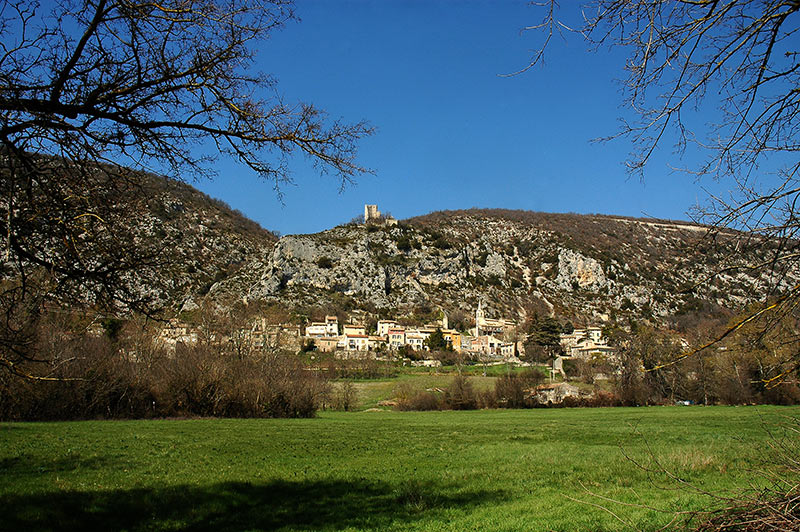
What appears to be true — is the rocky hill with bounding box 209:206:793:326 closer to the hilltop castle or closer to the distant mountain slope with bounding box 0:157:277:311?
the hilltop castle

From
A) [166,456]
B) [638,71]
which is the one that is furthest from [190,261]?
[166,456]

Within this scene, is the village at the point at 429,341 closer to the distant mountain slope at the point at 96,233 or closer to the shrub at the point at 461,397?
the shrub at the point at 461,397

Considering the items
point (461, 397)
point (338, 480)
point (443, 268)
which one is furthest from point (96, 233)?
point (443, 268)

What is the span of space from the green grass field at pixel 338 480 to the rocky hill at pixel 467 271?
74921 millimetres

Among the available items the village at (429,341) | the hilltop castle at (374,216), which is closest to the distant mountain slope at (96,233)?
the village at (429,341)

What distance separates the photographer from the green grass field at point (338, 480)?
7.34 meters

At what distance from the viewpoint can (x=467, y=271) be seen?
429 feet

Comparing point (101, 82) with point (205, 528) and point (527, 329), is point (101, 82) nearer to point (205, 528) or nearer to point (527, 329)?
point (205, 528)

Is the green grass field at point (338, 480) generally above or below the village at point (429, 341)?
below

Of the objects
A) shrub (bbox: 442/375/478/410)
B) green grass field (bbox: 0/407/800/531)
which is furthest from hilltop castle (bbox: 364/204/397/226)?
green grass field (bbox: 0/407/800/531)

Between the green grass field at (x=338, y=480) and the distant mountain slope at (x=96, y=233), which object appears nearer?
the distant mountain slope at (x=96, y=233)

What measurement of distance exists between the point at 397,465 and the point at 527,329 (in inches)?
3600

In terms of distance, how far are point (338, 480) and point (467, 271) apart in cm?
12111

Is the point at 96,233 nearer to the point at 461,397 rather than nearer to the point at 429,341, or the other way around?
the point at 461,397
